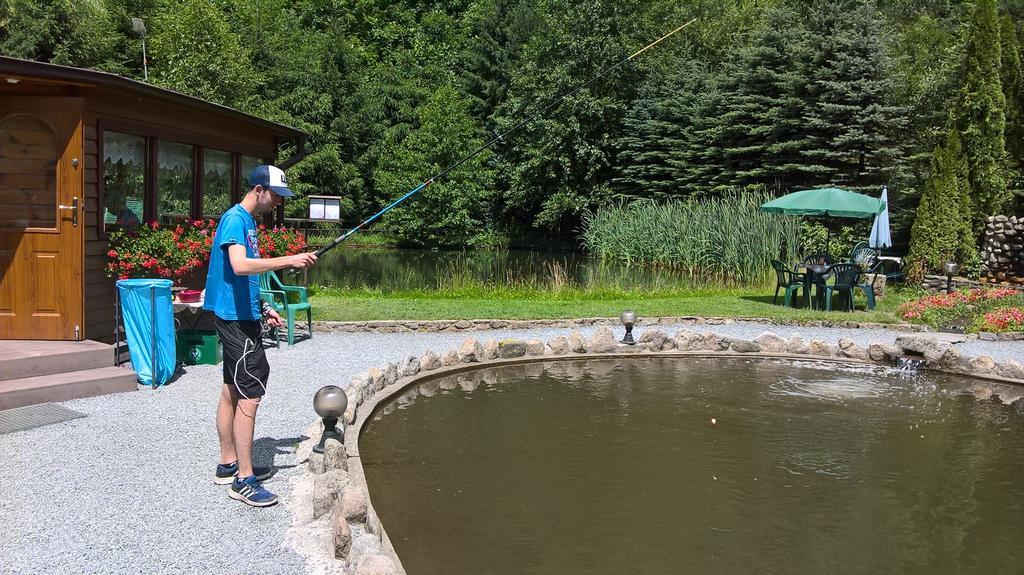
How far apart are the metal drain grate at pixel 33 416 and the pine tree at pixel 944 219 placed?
50.0 ft

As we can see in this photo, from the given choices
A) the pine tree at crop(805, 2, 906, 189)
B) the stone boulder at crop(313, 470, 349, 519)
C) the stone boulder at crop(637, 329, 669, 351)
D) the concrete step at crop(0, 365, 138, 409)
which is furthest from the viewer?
the pine tree at crop(805, 2, 906, 189)

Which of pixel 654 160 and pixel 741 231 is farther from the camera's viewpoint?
pixel 654 160

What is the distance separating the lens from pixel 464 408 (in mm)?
6996

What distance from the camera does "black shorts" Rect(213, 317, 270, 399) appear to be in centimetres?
431

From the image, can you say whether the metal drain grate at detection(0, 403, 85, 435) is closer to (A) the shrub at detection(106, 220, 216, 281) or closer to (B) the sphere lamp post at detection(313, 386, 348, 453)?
(A) the shrub at detection(106, 220, 216, 281)

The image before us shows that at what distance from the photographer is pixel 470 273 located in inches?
800

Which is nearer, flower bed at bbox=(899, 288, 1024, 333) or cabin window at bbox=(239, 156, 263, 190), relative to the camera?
cabin window at bbox=(239, 156, 263, 190)

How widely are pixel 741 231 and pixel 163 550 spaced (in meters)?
15.9

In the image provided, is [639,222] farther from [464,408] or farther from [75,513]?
[75,513]

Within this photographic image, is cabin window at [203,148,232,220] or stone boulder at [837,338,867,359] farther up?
cabin window at [203,148,232,220]

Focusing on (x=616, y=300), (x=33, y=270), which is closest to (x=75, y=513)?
(x=33, y=270)

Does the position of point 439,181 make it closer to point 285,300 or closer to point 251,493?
point 285,300

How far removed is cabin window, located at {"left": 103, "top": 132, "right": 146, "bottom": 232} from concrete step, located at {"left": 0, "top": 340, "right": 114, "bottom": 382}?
138 cm

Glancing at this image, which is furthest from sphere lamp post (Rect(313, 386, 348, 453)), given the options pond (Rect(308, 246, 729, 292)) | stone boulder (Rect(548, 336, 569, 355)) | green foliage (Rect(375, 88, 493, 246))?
green foliage (Rect(375, 88, 493, 246))
